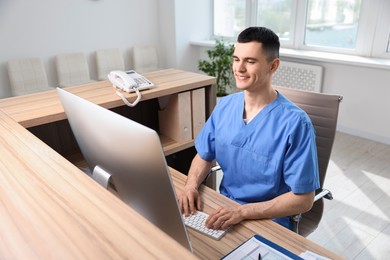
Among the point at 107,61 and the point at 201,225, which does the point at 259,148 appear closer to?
the point at 201,225

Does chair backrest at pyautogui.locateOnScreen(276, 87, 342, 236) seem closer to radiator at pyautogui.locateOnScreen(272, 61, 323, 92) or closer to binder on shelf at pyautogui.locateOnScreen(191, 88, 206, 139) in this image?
binder on shelf at pyautogui.locateOnScreen(191, 88, 206, 139)

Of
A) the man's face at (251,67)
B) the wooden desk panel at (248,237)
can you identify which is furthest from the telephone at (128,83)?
the wooden desk panel at (248,237)

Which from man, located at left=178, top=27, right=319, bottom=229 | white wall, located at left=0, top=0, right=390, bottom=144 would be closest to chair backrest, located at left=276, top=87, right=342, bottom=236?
man, located at left=178, top=27, right=319, bottom=229

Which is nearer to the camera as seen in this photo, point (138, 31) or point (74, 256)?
point (74, 256)

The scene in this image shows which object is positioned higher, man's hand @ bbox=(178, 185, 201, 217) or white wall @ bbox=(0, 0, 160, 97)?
white wall @ bbox=(0, 0, 160, 97)

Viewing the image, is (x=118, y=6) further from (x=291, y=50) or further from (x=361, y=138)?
(x=361, y=138)

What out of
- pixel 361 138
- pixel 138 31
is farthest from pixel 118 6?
pixel 361 138

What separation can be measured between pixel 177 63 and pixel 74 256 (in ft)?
14.8

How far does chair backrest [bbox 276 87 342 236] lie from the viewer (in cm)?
152

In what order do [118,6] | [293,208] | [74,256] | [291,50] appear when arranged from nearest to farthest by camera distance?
[74,256] → [293,208] → [291,50] → [118,6]

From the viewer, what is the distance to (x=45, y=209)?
0.63 meters

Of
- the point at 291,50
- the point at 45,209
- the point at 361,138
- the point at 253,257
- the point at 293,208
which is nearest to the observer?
the point at 45,209

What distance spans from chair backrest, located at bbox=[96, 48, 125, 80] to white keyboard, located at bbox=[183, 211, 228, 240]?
349 cm

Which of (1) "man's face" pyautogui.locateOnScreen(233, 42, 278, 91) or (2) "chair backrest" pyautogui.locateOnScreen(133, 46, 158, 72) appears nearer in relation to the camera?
(1) "man's face" pyautogui.locateOnScreen(233, 42, 278, 91)
